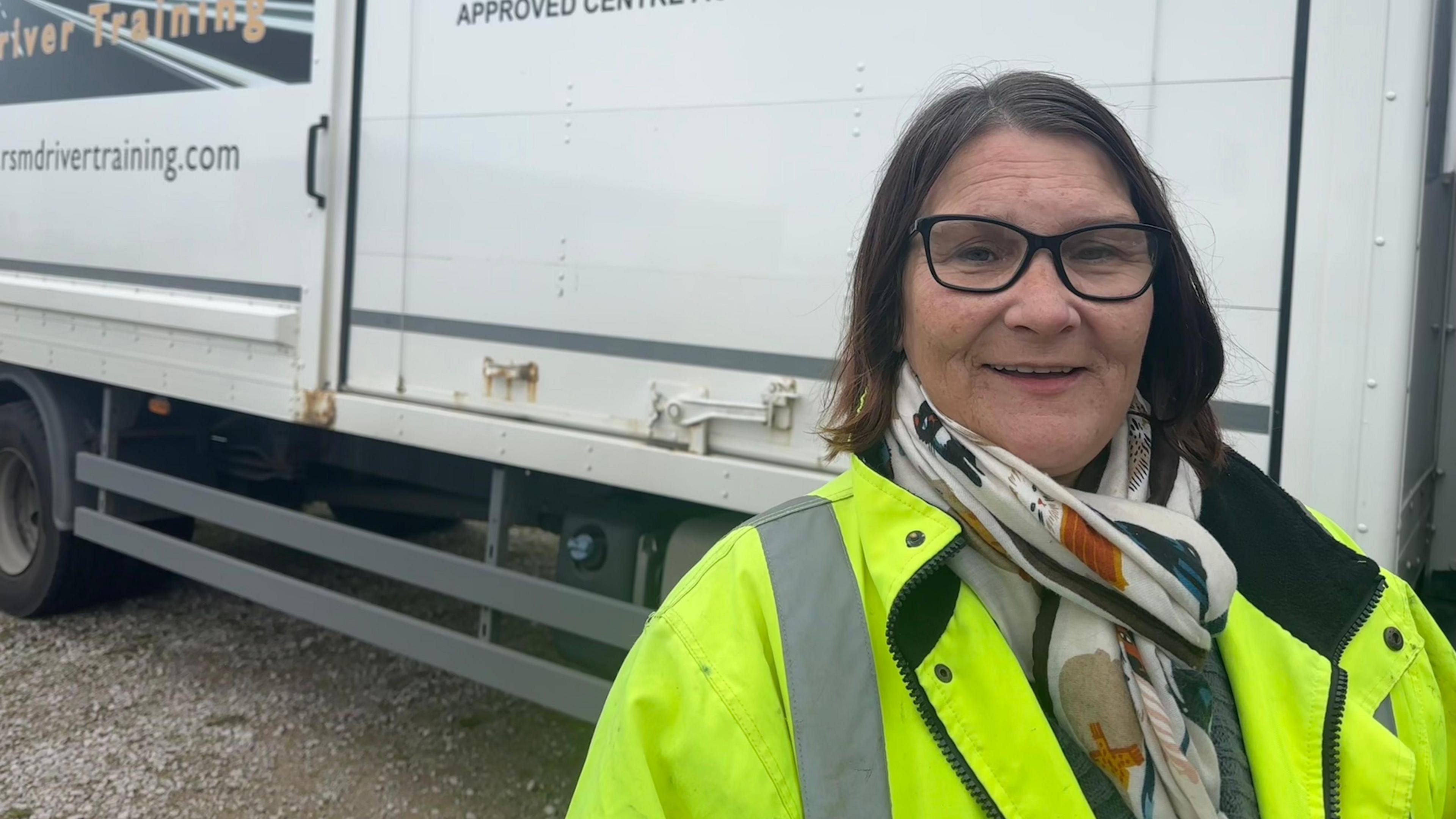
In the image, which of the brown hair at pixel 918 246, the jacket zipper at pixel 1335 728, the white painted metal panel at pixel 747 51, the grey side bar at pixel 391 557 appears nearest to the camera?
the jacket zipper at pixel 1335 728

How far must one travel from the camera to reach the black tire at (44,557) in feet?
14.7

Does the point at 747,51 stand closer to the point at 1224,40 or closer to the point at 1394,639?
the point at 1224,40

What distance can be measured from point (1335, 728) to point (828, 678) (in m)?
0.57

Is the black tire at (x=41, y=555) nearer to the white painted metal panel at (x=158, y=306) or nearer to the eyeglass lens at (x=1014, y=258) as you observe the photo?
the white painted metal panel at (x=158, y=306)

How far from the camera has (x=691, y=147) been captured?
2.51 metres

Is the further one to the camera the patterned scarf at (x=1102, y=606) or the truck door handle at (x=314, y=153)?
the truck door handle at (x=314, y=153)

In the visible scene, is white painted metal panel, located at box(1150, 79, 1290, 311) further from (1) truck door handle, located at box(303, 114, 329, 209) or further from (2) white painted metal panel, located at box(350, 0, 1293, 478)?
(1) truck door handle, located at box(303, 114, 329, 209)

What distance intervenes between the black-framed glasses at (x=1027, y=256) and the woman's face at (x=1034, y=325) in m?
0.01

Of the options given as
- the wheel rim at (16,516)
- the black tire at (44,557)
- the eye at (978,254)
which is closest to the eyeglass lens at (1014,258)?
the eye at (978,254)

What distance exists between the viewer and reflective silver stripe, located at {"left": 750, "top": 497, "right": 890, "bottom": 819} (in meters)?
0.96

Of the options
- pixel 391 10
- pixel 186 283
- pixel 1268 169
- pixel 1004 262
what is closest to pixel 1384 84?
pixel 1268 169

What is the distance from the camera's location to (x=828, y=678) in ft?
3.30

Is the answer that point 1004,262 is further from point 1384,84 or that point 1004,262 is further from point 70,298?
point 70,298

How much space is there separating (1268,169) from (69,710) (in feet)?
13.9
